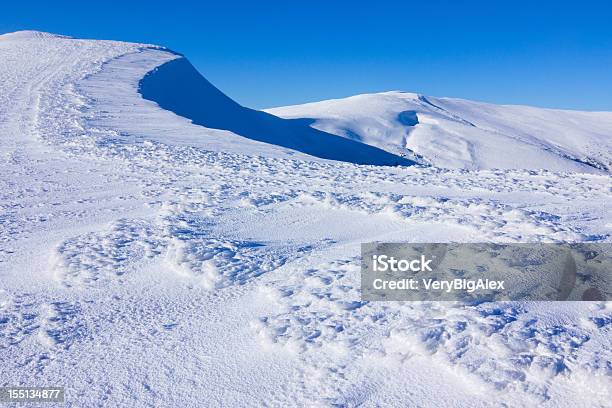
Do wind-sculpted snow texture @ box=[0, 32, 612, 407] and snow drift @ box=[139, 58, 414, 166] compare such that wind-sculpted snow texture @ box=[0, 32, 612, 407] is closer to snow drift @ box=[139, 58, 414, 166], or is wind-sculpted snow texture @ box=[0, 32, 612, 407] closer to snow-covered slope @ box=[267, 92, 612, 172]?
snow drift @ box=[139, 58, 414, 166]

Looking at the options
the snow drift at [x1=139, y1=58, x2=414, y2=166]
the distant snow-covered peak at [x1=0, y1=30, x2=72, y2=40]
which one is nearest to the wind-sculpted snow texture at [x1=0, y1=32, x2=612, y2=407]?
the snow drift at [x1=139, y1=58, x2=414, y2=166]

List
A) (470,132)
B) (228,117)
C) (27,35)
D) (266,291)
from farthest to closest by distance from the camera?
1. (470,132)
2. (27,35)
3. (228,117)
4. (266,291)

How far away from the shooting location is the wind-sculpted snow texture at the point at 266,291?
3.55 metres

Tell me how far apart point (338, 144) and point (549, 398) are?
45461mm

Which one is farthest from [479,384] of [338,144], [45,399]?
[338,144]

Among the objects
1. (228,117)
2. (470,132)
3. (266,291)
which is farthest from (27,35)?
(266,291)

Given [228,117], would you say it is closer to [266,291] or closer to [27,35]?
[266,291]

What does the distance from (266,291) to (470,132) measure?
62.3 meters

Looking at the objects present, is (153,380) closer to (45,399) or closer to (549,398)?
(45,399)

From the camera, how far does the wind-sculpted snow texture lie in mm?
3547

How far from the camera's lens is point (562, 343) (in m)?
3.73

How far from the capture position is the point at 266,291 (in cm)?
504

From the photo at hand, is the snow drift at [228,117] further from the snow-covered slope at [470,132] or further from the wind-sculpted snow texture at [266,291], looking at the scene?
the wind-sculpted snow texture at [266,291]

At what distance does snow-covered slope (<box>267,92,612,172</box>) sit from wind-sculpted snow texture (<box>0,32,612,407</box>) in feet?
143
